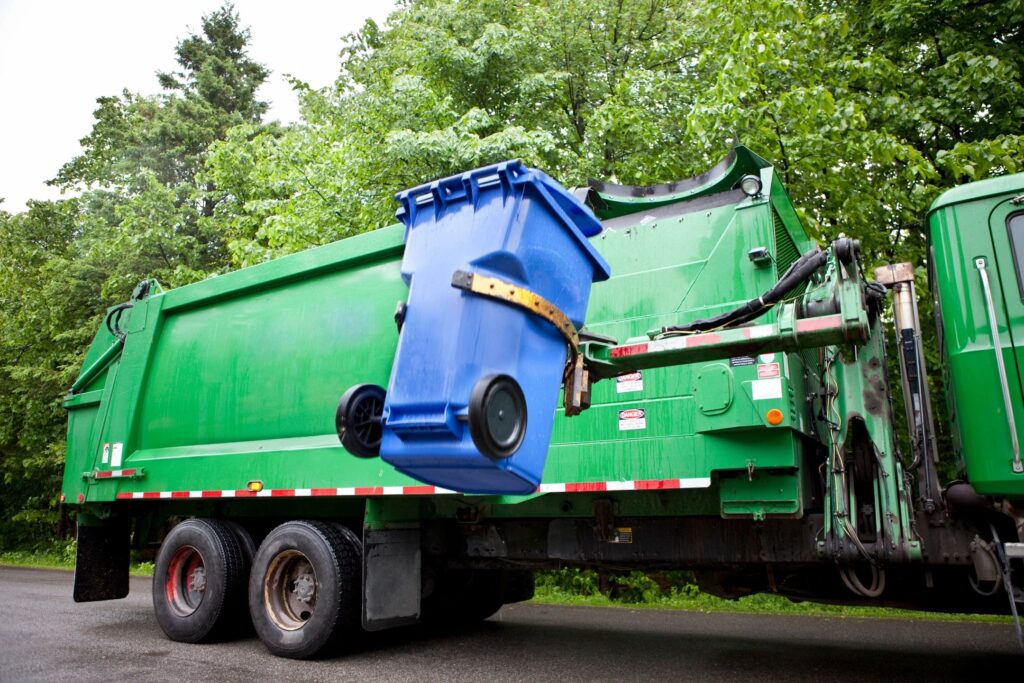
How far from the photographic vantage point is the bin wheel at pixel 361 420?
297 cm

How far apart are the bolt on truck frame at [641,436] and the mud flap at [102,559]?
0.08 feet

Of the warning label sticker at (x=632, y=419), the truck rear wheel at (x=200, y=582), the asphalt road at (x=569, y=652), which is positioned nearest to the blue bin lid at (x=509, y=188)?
the warning label sticker at (x=632, y=419)

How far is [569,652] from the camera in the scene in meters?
5.49

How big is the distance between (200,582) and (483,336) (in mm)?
4357

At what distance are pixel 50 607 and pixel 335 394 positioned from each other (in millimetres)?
4658

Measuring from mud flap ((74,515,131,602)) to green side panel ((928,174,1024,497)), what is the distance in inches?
259

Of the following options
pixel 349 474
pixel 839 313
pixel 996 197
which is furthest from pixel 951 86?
pixel 349 474

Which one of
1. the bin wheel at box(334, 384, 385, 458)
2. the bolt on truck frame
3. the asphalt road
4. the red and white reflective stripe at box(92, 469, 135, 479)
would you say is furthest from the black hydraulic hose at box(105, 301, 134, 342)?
the bin wheel at box(334, 384, 385, 458)

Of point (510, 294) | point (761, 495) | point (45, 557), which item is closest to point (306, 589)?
point (761, 495)

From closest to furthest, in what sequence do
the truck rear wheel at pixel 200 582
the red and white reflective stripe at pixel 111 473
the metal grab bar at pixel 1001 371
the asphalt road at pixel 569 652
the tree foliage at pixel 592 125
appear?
the metal grab bar at pixel 1001 371 < the asphalt road at pixel 569 652 < the truck rear wheel at pixel 200 582 < the red and white reflective stripe at pixel 111 473 < the tree foliage at pixel 592 125

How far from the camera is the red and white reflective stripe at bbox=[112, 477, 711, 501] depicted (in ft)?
13.7

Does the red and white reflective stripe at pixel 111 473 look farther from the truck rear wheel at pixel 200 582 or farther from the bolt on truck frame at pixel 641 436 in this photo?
the truck rear wheel at pixel 200 582

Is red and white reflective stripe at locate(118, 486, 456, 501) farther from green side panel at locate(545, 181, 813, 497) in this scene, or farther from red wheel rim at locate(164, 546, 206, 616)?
green side panel at locate(545, 181, 813, 497)

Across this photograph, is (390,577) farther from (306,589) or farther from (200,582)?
(200,582)
